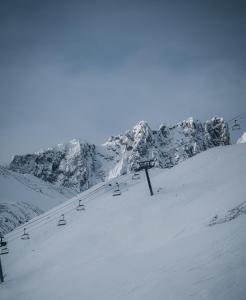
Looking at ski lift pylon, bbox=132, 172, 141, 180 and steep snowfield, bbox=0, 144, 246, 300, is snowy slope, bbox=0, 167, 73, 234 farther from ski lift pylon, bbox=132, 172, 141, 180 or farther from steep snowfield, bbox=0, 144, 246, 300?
steep snowfield, bbox=0, 144, 246, 300

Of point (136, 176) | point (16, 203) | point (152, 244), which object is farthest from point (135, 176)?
point (16, 203)

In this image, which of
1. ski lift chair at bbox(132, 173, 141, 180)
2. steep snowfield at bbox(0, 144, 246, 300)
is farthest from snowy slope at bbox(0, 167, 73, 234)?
steep snowfield at bbox(0, 144, 246, 300)

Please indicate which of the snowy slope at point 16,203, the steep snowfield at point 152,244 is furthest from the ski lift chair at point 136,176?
the snowy slope at point 16,203

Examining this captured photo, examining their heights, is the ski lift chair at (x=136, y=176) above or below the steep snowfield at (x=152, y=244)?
above

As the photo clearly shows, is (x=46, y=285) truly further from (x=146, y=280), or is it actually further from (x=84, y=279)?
(x=146, y=280)

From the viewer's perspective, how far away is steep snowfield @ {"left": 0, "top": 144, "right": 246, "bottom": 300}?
43.7 ft

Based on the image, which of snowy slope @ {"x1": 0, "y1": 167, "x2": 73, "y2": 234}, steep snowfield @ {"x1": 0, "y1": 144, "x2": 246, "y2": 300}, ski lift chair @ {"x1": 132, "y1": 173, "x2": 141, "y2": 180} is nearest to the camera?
steep snowfield @ {"x1": 0, "y1": 144, "x2": 246, "y2": 300}

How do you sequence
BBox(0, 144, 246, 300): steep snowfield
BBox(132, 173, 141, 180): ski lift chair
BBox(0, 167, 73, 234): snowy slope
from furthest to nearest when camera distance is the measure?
BBox(0, 167, 73, 234): snowy slope, BBox(132, 173, 141, 180): ski lift chair, BBox(0, 144, 246, 300): steep snowfield

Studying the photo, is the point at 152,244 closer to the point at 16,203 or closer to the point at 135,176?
the point at 135,176

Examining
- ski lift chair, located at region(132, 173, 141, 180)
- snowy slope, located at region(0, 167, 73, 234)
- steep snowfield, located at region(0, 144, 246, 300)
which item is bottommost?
steep snowfield, located at region(0, 144, 246, 300)

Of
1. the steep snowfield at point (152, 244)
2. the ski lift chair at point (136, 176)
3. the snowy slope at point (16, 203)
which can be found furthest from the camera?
the snowy slope at point (16, 203)

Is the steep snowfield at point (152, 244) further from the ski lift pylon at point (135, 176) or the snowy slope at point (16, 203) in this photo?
the snowy slope at point (16, 203)

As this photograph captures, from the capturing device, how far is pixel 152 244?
25.5 meters

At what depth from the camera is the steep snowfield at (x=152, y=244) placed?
13.3 meters
